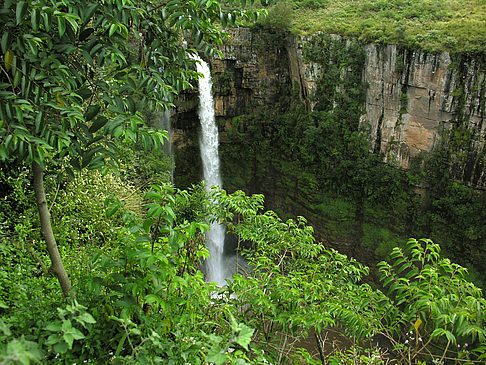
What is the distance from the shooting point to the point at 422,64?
12.9 metres

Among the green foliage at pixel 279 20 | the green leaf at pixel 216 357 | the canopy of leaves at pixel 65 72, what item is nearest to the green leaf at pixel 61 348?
the green leaf at pixel 216 357

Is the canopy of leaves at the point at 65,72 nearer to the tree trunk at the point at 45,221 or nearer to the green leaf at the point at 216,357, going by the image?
the tree trunk at the point at 45,221

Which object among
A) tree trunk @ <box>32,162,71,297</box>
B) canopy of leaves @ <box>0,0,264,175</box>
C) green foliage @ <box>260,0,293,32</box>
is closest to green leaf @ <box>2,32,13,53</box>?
canopy of leaves @ <box>0,0,264,175</box>

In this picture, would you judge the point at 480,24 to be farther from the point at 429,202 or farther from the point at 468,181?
the point at 429,202

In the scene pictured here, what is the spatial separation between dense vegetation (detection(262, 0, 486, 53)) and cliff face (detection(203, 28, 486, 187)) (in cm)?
51

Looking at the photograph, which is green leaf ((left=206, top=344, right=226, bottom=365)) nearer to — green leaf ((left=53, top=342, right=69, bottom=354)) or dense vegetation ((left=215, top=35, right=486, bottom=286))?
green leaf ((left=53, top=342, right=69, bottom=354))

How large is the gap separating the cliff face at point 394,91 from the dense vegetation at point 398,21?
0.51m

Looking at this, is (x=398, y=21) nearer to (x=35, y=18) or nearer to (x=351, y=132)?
(x=351, y=132)

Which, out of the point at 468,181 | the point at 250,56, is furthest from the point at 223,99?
the point at 468,181

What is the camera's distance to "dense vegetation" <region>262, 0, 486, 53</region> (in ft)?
40.9

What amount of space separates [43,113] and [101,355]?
1.48 meters

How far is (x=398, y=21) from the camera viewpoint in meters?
15.1

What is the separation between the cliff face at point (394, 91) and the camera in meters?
12.4

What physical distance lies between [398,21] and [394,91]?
365 cm
